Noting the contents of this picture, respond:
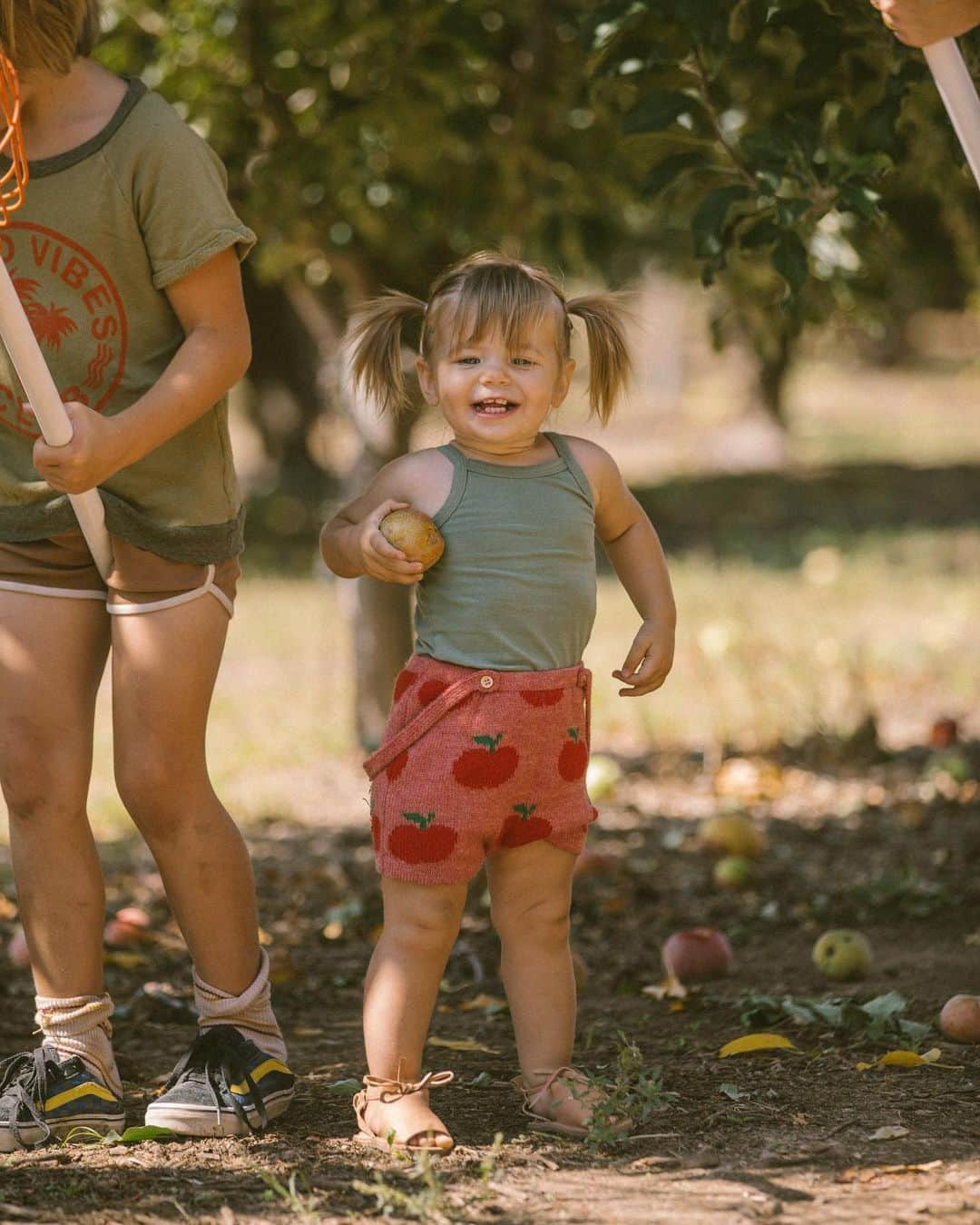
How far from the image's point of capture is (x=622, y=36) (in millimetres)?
3367

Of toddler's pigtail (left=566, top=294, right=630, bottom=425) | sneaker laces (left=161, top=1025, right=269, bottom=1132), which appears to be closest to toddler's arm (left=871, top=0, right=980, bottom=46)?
toddler's pigtail (left=566, top=294, right=630, bottom=425)

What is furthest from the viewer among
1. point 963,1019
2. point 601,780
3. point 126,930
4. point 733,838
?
point 601,780

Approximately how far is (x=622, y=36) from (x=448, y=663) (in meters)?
1.50

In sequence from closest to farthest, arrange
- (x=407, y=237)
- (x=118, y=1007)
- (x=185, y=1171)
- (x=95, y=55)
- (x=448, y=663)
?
(x=185, y=1171) → (x=448, y=663) → (x=118, y=1007) → (x=95, y=55) → (x=407, y=237)

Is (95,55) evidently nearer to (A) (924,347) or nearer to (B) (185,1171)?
(B) (185,1171)

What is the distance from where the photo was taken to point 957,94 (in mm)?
2480

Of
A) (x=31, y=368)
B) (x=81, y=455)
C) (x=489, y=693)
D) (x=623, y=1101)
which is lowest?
(x=623, y=1101)

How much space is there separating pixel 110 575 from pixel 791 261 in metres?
1.35

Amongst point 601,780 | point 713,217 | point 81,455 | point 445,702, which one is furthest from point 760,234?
point 601,780

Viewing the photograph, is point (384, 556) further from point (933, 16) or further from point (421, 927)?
point (933, 16)

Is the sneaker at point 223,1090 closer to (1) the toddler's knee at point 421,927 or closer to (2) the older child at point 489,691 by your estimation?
(2) the older child at point 489,691

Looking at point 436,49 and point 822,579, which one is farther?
point 822,579

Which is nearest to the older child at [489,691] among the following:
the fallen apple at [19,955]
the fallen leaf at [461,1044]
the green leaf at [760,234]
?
the fallen leaf at [461,1044]

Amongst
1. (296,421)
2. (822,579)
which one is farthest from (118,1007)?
(296,421)
